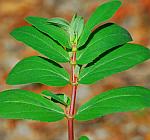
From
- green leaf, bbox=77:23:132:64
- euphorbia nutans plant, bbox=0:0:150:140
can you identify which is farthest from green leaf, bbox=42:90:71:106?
green leaf, bbox=77:23:132:64

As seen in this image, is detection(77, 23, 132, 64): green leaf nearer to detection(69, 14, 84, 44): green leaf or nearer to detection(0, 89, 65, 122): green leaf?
detection(69, 14, 84, 44): green leaf

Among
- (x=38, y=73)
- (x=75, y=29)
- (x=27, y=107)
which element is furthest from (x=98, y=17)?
(x=27, y=107)

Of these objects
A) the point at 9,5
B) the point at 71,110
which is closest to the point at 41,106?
the point at 71,110

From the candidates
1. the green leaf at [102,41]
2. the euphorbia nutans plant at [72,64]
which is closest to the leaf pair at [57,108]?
the euphorbia nutans plant at [72,64]

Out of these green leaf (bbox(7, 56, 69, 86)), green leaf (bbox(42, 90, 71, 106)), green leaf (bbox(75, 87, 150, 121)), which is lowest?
green leaf (bbox(75, 87, 150, 121))

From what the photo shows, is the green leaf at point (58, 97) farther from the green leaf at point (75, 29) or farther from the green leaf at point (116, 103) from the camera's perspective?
the green leaf at point (75, 29)

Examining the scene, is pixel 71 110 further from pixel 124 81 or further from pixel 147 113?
pixel 124 81
